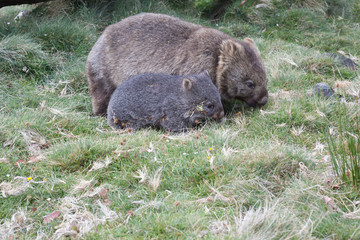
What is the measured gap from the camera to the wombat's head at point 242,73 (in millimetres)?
4977

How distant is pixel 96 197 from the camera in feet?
10.8

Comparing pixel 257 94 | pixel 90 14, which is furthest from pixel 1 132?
pixel 90 14

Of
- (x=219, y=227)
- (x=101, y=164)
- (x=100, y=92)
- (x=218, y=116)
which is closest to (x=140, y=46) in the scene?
(x=100, y=92)

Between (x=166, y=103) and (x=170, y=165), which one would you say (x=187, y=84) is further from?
(x=170, y=165)

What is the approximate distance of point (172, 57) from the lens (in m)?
5.21

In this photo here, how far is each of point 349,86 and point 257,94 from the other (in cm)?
136

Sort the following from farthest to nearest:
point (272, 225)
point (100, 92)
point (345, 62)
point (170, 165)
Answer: point (345, 62)
point (100, 92)
point (170, 165)
point (272, 225)

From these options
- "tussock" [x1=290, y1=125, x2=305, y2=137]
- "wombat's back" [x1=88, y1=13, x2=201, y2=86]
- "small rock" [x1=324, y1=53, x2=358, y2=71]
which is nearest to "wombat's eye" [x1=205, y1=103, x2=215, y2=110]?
"wombat's back" [x1=88, y1=13, x2=201, y2=86]

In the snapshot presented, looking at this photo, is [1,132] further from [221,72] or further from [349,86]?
[349,86]

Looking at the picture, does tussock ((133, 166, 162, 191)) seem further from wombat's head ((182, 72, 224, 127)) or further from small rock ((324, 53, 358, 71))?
small rock ((324, 53, 358, 71))

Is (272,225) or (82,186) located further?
(82,186)

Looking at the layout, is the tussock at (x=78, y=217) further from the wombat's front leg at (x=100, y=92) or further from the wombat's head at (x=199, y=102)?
the wombat's front leg at (x=100, y=92)

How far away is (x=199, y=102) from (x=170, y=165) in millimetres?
1298

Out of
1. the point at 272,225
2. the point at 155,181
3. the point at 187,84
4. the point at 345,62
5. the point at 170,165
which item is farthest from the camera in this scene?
the point at 345,62
